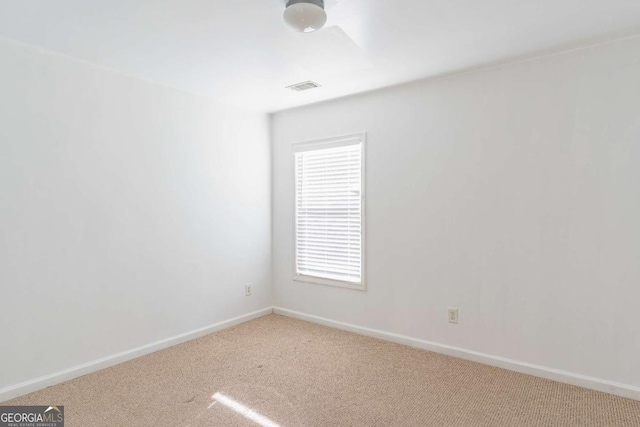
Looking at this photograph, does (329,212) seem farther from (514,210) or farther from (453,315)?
(514,210)

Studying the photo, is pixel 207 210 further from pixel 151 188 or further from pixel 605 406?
pixel 605 406

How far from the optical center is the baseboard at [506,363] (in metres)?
2.50

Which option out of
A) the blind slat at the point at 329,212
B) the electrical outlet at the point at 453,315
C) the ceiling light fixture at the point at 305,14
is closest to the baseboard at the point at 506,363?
the electrical outlet at the point at 453,315

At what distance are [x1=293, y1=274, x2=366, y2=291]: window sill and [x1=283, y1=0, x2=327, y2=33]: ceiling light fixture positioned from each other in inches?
97.1

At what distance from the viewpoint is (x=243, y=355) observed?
10.6 feet

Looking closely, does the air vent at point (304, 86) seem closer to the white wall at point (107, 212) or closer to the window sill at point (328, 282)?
the white wall at point (107, 212)

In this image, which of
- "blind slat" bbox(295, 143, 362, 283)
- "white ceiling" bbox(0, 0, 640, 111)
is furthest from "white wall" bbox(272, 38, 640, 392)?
"white ceiling" bbox(0, 0, 640, 111)

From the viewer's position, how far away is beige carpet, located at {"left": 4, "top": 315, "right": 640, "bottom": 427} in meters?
2.24

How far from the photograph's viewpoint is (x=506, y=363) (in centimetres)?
290

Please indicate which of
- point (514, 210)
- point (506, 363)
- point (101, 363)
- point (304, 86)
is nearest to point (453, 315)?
point (506, 363)

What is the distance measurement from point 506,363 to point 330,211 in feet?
6.96

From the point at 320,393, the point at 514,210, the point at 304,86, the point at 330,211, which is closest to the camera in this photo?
the point at 320,393

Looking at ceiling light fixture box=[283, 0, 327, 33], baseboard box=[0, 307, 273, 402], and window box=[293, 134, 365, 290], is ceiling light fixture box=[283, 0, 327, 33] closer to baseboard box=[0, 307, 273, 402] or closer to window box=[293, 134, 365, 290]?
window box=[293, 134, 365, 290]

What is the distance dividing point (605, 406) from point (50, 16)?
420 cm
